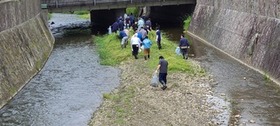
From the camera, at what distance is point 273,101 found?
2097cm

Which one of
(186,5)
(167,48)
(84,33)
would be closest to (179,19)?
(186,5)

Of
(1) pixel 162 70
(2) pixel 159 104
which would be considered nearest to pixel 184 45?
(1) pixel 162 70

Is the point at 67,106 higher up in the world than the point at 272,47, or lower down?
lower down

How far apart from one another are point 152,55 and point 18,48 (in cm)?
938

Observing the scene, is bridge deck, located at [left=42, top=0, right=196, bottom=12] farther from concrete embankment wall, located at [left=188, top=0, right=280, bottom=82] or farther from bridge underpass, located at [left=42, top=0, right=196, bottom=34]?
concrete embankment wall, located at [left=188, top=0, right=280, bottom=82]

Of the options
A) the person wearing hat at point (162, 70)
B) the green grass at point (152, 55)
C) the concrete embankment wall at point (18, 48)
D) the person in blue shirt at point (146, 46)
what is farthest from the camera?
the person in blue shirt at point (146, 46)

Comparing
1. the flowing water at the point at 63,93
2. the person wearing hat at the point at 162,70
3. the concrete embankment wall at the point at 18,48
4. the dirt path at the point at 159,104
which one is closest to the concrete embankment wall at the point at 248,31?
the dirt path at the point at 159,104

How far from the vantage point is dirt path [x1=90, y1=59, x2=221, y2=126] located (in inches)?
708

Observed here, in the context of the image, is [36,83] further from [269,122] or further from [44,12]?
[44,12]

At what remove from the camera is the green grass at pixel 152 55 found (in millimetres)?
27312

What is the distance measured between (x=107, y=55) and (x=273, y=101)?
A: 16.6 m

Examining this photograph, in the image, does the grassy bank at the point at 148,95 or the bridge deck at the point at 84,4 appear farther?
the bridge deck at the point at 84,4

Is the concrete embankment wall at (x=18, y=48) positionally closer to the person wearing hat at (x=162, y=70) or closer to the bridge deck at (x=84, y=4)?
the person wearing hat at (x=162, y=70)

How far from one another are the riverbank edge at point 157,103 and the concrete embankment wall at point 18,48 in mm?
5132
